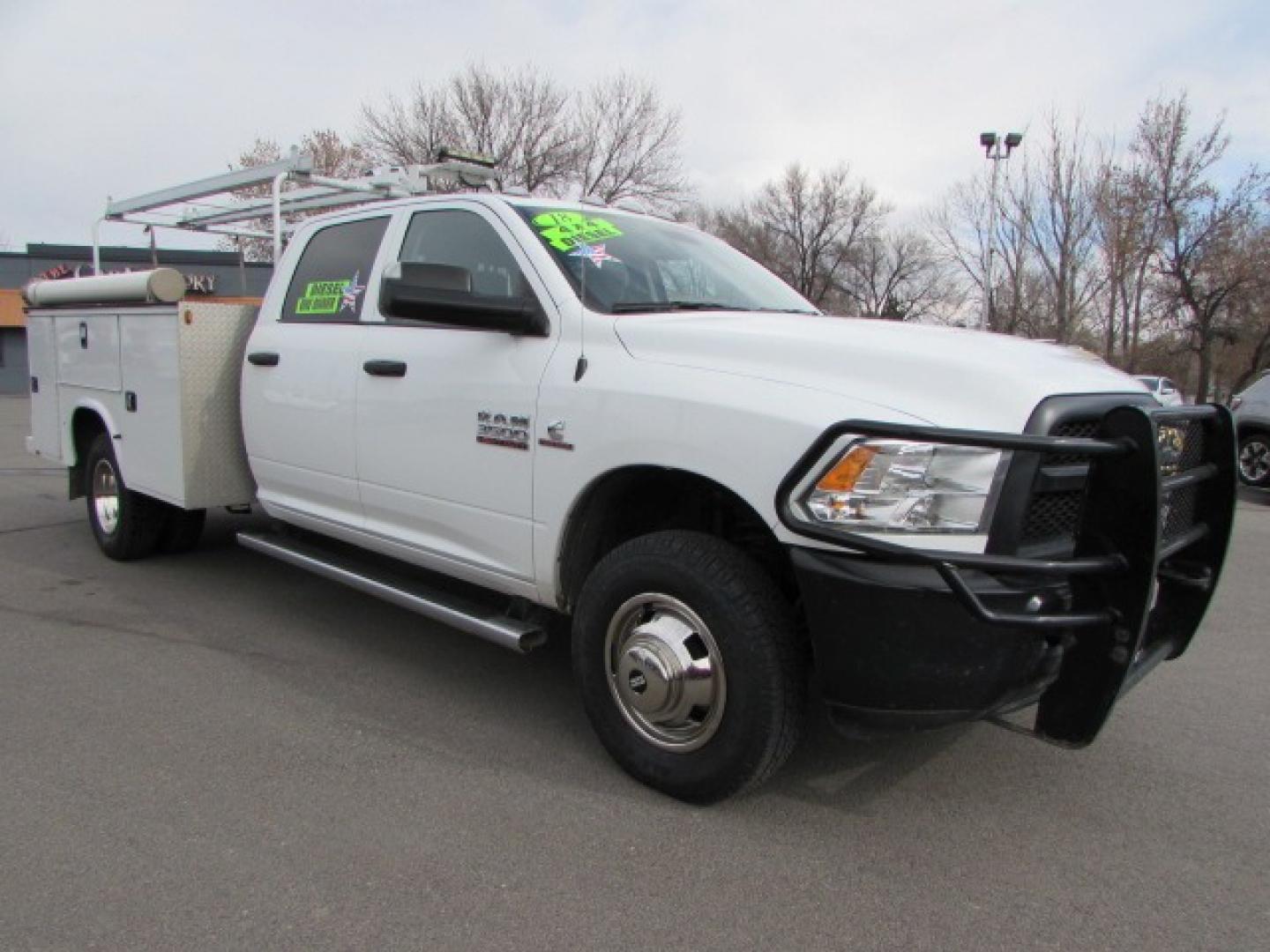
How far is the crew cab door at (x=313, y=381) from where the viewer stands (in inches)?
164

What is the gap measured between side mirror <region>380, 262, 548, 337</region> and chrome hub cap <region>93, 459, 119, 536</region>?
142 inches

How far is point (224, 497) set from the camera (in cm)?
503

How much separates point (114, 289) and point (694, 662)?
4.37 meters

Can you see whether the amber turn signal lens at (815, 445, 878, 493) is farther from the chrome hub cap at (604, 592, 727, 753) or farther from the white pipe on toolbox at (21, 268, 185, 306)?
the white pipe on toolbox at (21, 268, 185, 306)

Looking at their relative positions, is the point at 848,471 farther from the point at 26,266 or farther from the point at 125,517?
the point at 26,266

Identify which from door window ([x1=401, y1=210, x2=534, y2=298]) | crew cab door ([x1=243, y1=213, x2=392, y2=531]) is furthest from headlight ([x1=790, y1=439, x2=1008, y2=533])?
crew cab door ([x1=243, y1=213, x2=392, y2=531])

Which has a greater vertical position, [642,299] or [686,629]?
[642,299]

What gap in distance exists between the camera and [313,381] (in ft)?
14.1

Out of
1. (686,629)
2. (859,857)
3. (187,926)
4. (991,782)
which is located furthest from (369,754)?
(991,782)

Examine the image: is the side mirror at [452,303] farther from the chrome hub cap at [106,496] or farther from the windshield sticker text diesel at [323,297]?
the chrome hub cap at [106,496]

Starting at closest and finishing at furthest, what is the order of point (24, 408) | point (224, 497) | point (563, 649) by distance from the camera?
point (563, 649) → point (224, 497) → point (24, 408)

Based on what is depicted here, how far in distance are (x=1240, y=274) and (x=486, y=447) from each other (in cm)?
3024

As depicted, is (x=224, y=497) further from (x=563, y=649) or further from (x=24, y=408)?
(x=24, y=408)

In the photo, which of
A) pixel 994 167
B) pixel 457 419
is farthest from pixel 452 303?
pixel 994 167
